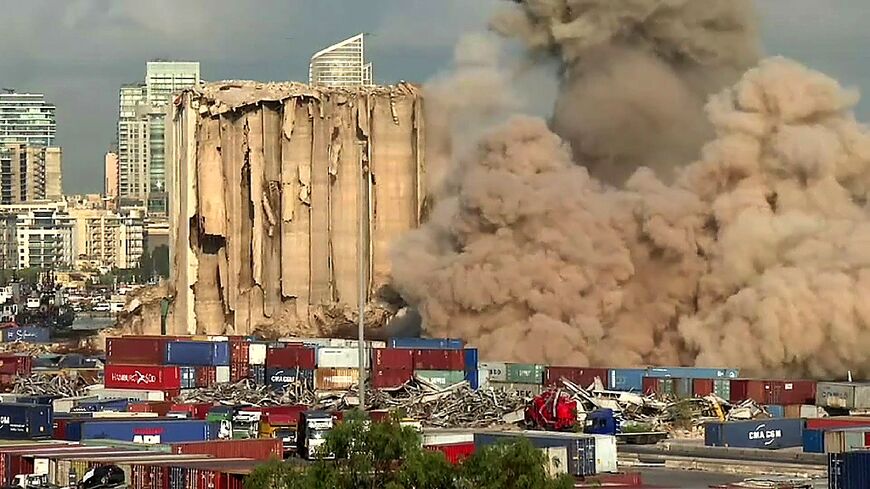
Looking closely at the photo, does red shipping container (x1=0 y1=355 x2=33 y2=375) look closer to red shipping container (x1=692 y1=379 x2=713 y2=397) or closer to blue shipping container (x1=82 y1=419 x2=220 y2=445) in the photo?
red shipping container (x1=692 y1=379 x2=713 y2=397)

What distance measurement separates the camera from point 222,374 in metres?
77.3

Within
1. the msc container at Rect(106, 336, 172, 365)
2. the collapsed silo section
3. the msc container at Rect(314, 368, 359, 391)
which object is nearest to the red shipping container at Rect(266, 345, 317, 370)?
the msc container at Rect(314, 368, 359, 391)

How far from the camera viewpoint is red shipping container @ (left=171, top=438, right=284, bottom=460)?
47.0 m

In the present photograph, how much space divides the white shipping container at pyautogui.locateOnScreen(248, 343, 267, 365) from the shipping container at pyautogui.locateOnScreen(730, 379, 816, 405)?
744 inches

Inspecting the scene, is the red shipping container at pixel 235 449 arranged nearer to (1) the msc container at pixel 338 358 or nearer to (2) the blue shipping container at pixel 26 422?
(2) the blue shipping container at pixel 26 422

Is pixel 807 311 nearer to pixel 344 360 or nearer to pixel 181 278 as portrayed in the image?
pixel 344 360

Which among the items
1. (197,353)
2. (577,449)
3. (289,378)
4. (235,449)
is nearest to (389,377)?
(289,378)

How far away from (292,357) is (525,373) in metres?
8.60

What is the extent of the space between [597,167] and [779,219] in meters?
10.8

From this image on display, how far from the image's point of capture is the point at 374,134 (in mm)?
101062

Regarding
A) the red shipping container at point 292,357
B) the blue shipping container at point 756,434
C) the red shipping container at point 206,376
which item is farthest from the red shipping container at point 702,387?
the red shipping container at point 206,376

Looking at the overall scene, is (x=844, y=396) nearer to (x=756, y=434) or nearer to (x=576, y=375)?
(x=756, y=434)

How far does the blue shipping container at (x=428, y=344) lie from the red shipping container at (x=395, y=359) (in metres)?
1.15

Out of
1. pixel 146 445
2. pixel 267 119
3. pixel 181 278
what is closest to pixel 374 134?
pixel 267 119
